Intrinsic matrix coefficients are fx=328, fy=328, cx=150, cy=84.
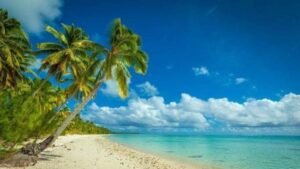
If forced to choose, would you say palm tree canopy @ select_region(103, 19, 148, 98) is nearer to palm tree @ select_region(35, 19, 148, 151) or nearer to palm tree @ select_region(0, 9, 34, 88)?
palm tree @ select_region(35, 19, 148, 151)

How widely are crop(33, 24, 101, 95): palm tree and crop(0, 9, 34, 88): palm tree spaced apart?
173 cm

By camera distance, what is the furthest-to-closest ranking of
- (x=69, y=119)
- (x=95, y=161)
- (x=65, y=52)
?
1. (x=65, y=52)
2. (x=95, y=161)
3. (x=69, y=119)

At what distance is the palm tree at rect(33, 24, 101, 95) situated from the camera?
25000 millimetres

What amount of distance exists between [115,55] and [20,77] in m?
9.74

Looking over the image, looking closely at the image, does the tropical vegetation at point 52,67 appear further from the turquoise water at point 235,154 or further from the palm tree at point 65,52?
the turquoise water at point 235,154

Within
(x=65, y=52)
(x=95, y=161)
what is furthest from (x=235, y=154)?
(x=65, y=52)

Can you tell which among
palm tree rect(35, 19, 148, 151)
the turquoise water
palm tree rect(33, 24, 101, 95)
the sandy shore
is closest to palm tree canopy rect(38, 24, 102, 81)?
palm tree rect(33, 24, 101, 95)

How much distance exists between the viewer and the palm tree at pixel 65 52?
2500 cm

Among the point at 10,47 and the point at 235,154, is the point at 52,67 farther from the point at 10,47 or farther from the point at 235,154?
the point at 235,154

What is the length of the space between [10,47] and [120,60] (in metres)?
7.74

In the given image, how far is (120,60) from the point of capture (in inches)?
885

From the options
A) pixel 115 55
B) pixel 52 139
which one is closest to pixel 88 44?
pixel 115 55

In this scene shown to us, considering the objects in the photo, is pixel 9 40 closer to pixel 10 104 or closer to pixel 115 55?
pixel 10 104

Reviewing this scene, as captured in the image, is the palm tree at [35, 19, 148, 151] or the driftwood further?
the palm tree at [35, 19, 148, 151]
